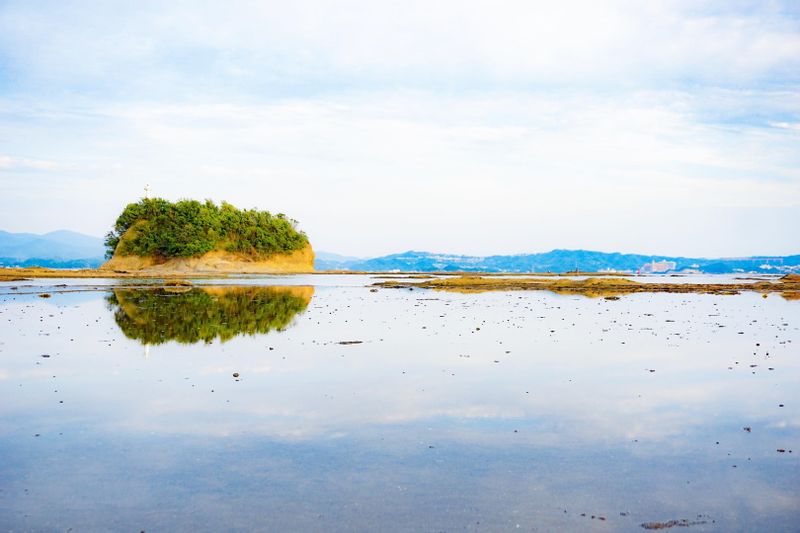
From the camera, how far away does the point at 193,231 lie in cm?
13238

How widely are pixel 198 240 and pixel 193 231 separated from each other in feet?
7.76

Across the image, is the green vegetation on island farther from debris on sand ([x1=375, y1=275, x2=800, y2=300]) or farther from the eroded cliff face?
debris on sand ([x1=375, y1=275, x2=800, y2=300])

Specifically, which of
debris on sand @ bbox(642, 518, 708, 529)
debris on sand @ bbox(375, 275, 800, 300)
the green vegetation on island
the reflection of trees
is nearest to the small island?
the green vegetation on island

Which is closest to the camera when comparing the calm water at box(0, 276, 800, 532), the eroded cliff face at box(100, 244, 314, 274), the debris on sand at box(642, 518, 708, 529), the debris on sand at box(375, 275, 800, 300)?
the debris on sand at box(642, 518, 708, 529)

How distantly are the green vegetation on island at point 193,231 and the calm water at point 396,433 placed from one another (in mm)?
112715

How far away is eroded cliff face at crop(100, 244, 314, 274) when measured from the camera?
12912 cm

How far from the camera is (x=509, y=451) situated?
975cm

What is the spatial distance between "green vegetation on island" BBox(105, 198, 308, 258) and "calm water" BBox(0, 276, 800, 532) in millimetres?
112715

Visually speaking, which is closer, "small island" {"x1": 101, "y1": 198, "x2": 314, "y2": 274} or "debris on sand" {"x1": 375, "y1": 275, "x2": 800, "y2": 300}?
"debris on sand" {"x1": 375, "y1": 275, "x2": 800, "y2": 300}

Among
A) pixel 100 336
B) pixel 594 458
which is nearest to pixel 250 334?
pixel 100 336

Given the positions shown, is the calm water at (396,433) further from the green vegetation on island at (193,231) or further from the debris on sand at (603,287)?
the green vegetation on island at (193,231)

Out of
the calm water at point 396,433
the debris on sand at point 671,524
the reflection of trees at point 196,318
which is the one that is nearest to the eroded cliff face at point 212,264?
the reflection of trees at point 196,318

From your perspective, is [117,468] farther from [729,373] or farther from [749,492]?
[729,373]

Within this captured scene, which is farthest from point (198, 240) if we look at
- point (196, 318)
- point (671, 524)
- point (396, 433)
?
point (671, 524)
